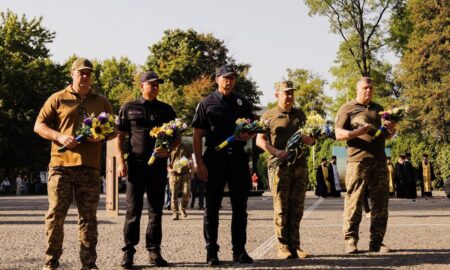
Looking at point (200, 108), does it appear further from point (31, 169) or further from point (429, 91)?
point (31, 169)

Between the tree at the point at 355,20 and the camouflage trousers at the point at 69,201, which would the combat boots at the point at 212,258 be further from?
the tree at the point at 355,20

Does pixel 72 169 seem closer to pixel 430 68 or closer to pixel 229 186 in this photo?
pixel 229 186

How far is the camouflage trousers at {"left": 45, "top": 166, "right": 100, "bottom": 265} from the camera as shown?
7.70 meters

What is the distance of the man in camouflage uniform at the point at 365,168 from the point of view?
9.67 metres

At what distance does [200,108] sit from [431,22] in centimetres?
4951

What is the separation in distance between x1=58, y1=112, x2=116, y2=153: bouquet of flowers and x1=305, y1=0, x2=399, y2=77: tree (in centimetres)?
4622

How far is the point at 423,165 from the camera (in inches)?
1414

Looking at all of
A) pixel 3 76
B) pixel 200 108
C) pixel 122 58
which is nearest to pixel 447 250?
pixel 200 108

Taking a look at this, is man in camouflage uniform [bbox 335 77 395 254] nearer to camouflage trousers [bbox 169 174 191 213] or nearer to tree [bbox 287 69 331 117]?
camouflage trousers [bbox 169 174 191 213]

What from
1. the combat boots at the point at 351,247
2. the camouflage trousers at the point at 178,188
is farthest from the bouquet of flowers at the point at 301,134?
the camouflage trousers at the point at 178,188

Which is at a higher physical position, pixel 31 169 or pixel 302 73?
→ pixel 302 73

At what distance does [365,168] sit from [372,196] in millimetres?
359

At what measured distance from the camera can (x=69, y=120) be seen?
7.83 m

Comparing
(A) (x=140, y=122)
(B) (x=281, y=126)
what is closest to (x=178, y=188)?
(B) (x=281, y=126)
